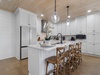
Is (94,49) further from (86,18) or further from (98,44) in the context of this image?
(86,18)

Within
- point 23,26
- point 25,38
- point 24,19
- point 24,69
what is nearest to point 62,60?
point 24,69

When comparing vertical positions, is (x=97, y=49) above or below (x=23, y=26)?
below

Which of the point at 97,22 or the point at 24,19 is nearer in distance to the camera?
the point at 24,19

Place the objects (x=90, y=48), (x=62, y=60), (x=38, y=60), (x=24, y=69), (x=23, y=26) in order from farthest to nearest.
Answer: (x=90, y=48)
(x=23, y=26)
(x=24, y=69)
(x=62, y=60)
(x=38, y=60)

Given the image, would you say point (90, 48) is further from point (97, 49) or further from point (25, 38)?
point (25, 38)

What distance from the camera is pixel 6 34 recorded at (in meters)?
4.04

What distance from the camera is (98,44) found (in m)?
4.29

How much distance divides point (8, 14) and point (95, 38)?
578 cm

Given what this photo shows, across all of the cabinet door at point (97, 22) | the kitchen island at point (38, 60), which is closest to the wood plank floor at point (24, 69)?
the kitchen island at point (38, 60)

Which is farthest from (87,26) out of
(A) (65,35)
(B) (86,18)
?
(A) (65,35)

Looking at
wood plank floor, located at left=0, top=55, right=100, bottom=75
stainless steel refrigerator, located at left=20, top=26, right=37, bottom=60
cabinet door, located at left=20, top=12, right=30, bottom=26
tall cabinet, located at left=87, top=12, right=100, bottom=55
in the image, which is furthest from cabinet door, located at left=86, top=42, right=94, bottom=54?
cabinet door, located at left=20, top=12, right=30, bottom=26

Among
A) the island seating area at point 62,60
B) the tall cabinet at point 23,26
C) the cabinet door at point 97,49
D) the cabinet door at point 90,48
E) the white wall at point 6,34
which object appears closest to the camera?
the island seating area at point 62,60

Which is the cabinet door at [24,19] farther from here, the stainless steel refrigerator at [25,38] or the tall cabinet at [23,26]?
the stainless steel refrigerator at [25,38]

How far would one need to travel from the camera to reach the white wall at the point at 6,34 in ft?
12.7
